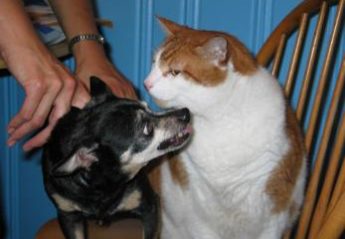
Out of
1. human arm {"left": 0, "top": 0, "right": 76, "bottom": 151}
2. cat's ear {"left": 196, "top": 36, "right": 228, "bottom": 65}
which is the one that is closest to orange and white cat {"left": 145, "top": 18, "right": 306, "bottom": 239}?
cat's ear {"left": 196, "top": 36, "right": 228, "bottom": 65}

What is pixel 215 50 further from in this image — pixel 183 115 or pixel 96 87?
pixel 96 87

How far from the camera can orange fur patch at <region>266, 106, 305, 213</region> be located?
3.09ft

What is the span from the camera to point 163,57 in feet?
3.10

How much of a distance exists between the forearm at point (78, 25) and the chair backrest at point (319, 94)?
0.39 m

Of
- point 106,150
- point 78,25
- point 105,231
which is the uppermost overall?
point 78,25

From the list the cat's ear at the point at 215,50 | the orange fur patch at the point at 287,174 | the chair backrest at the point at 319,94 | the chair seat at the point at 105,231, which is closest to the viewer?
the chair backrest at the point at 319,94

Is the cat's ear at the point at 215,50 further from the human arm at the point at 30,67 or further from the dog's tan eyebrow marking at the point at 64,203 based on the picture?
the dog's tan eyebrow marking at the point at 64,203

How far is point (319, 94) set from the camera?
1.00 metres

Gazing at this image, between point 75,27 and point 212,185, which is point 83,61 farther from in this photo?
point 212,185

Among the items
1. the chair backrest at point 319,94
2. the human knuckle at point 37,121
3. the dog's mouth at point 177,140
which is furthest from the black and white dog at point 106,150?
the chair backrest at point 319,94

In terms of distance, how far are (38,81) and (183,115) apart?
300 millimetres

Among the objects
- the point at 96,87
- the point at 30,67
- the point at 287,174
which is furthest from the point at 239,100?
the point at 30,67

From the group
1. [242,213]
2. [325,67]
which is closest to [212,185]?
[242,213]

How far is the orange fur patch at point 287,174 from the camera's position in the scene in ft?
3.09
